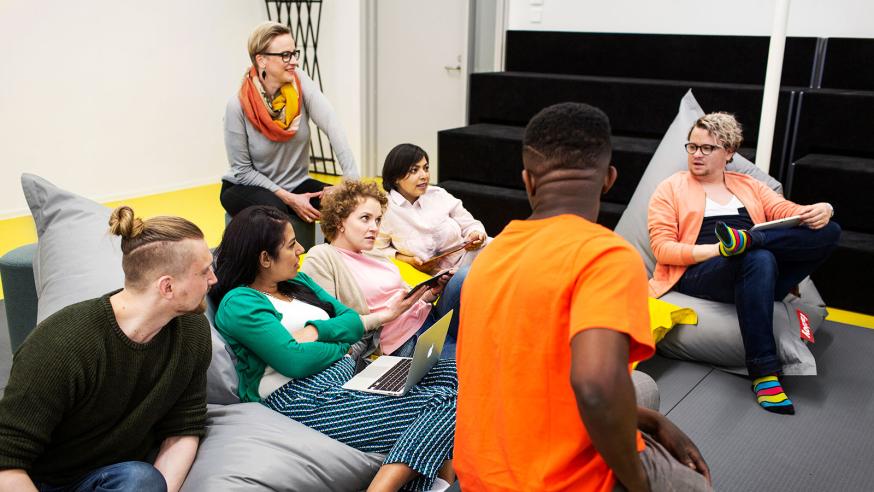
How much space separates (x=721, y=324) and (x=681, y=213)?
429mm

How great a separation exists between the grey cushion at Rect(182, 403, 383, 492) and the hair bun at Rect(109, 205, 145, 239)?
0.50m

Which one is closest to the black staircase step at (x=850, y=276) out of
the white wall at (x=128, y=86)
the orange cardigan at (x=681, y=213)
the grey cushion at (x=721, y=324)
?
the grey cushion at (x=721, y=324)

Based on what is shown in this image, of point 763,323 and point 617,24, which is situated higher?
point 617,24

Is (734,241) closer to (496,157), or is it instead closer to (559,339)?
(559,339)

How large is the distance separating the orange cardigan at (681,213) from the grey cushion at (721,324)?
101 mm

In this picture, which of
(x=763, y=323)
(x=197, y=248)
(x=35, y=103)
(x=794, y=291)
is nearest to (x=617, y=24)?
(x=794, y=291)

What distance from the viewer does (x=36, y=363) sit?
126 centimetres

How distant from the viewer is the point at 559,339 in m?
1.00

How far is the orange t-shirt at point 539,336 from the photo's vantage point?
96 cm

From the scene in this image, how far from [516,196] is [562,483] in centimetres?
296

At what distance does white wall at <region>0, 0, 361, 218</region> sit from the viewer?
4.50 metres

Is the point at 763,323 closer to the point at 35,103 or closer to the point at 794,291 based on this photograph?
the point at 794,291

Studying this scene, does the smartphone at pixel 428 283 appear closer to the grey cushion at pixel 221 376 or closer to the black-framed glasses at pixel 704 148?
the grey cushion at pixel 221 376

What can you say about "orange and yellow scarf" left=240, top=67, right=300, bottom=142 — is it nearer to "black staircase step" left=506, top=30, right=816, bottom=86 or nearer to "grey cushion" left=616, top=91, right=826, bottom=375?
"grey cushion" left=616, top=91, right=826, bottom=375
